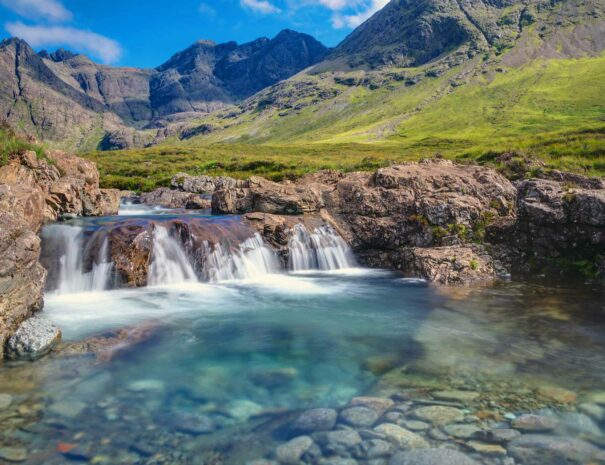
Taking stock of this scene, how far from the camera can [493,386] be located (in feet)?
25.0

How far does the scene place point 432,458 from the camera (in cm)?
536

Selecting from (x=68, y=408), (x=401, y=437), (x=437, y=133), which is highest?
(x=437, y=133)

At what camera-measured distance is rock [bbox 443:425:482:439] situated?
5945 millimetres

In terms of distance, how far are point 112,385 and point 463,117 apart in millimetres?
184579

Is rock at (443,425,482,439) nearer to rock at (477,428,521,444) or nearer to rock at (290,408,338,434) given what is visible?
rock at (477,428,521,444)

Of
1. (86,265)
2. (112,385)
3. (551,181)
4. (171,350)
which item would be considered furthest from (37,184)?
(551,181)

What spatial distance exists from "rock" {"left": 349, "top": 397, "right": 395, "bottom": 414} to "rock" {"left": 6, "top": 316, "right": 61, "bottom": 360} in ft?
21.7

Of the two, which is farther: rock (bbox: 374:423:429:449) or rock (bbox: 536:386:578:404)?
rock (bbox: 536:386:578:404)

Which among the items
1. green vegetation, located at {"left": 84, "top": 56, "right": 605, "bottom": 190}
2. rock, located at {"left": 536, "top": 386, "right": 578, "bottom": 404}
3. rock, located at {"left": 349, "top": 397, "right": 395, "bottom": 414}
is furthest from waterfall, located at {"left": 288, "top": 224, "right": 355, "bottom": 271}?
green vegetation, located at {"left": 84, "top": 56, "right": 605, "bottom": 190}

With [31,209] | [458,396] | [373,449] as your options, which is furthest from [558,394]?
[31,209]

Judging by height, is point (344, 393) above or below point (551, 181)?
below

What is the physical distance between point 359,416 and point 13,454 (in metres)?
4.84

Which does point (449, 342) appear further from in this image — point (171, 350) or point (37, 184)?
point (37, 184)

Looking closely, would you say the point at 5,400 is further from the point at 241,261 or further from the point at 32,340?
the point at 241,261
